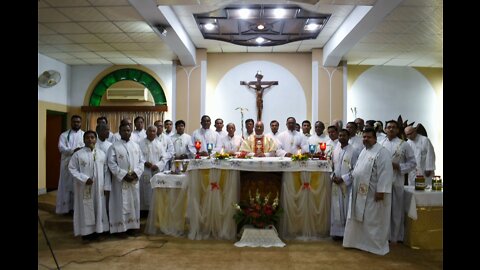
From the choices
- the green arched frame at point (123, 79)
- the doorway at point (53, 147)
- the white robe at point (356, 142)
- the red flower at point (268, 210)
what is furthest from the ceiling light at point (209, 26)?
the doorway at point (53, 147)

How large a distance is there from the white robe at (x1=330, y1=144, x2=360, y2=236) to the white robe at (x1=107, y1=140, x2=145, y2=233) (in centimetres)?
315

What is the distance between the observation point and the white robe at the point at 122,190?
19.9ft

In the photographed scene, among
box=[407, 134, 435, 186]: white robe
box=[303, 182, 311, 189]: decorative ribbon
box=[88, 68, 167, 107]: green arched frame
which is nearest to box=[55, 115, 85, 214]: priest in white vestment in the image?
box=[88, 68, 167, 107]: green arched frame

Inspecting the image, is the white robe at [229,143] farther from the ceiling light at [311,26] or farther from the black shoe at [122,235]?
the ceiling light at [311,26]

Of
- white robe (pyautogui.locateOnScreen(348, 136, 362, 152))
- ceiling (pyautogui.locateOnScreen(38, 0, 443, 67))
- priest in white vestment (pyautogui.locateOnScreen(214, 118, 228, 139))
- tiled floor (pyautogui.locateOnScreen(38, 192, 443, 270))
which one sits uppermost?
ceiling (pyautogui.locateOnScreen(38, 0, 443, 67))

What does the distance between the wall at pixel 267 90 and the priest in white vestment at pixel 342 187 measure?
5154 mm

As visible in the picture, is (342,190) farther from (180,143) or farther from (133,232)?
(180,143)

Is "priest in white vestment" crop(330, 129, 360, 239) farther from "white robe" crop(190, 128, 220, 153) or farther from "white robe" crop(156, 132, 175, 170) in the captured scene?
"white robe" crop(156, 132, 175, 170)

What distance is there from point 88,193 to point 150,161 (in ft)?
5.75

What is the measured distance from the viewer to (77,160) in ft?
19.5

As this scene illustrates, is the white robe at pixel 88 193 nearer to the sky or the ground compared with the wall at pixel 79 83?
nearer to the ground

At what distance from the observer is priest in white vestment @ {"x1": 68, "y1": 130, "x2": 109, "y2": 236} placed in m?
5.82

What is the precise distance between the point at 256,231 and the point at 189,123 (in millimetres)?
5481
